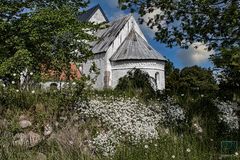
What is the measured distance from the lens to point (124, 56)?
155ft

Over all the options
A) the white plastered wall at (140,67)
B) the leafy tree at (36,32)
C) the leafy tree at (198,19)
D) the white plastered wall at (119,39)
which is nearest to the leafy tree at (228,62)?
the leafy tree at (198,19)

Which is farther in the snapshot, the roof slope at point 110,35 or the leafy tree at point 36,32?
the roof slope at point 110,35

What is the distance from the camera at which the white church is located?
155 feet

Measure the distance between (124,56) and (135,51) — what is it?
141cm

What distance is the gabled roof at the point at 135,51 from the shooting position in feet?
155

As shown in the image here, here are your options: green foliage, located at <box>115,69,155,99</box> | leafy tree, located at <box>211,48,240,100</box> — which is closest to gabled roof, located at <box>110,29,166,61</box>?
green foliage, located at <box>115,69,155,99</box>

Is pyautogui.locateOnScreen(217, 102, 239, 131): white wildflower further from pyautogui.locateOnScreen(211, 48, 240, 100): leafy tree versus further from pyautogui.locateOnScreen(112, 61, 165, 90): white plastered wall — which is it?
pyautogui.locateOnScreen(112, 61, 165, 90): white plastered wall

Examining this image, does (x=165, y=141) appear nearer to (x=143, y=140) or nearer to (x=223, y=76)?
(x=143, y=140)

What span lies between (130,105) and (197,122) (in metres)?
1.27

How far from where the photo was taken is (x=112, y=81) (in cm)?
4806

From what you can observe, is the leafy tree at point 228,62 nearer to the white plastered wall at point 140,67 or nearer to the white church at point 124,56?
the white church at point 124,56

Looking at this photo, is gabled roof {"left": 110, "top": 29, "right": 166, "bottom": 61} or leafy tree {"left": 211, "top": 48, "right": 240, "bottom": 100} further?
gabled roof {"left": 110, "top": 29, "right": 166, "bottom": 61}

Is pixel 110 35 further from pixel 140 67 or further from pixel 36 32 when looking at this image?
Answer: pixel 36 32

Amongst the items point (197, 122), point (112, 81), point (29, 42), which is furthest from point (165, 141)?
point (112, 81)
